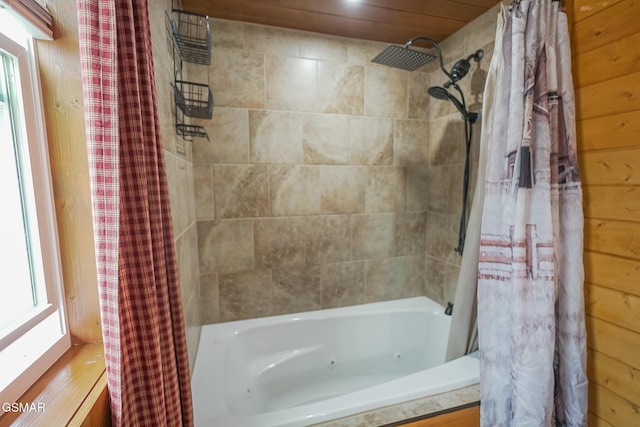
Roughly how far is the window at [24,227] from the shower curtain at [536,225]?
1.44 m

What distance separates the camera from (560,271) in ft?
3.63

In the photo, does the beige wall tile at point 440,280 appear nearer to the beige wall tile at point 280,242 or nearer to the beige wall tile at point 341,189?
the beige wall tile at point 341,189

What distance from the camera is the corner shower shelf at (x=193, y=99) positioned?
1.29 metres

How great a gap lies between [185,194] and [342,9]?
1.28 meters

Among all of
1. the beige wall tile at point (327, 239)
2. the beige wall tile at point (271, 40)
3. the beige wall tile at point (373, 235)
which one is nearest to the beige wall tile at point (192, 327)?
the beige wall tile at point (327, 239)

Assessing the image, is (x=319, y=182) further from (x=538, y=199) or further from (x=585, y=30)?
(x=585, y=30)

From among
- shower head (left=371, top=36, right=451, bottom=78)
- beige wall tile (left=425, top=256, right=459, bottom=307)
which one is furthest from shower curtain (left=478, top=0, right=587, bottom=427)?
beige wall tile (left=425, top=256, right=459, bottom=307)

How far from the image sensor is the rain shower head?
55.7 inches

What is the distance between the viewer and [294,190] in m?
1.78

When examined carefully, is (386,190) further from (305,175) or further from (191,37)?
(191,37)

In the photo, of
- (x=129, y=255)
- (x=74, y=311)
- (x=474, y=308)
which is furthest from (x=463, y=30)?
(x=74, y=311)

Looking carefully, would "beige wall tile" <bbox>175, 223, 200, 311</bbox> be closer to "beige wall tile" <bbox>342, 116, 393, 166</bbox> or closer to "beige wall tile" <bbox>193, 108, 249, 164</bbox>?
"beige wall tile" <bbox>193, 108, 249, 164</bbox>

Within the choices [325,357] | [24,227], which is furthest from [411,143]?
[24,227]

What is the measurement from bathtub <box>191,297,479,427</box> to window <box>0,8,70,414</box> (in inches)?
28.6
